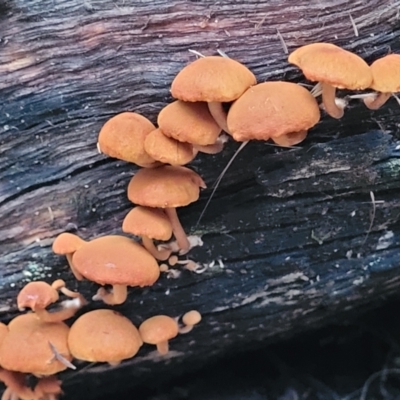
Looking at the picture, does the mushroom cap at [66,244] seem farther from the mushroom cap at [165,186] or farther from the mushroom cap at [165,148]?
the mushroom cap at [165,148]

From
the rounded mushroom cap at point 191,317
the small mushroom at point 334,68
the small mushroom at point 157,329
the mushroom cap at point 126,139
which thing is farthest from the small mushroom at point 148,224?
the small mushroom at point 334,68

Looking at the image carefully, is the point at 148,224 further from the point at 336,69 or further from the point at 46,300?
the point at 336,69

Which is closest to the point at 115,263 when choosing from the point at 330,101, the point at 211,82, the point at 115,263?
the point at 115,263

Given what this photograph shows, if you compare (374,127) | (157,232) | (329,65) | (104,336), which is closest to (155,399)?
(104,336)

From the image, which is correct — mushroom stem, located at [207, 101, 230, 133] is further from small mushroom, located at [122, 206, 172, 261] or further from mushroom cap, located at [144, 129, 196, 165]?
small mushroom, located at [122, 206, 172, 261]

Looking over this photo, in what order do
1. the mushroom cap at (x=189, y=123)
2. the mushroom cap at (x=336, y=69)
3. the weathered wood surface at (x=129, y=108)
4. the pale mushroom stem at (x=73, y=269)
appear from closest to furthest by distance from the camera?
the mushroom cap at (x=336, y=69), the mushroom cap at (x=189, y=123), the pale mushroom stem at (x=73, y=269), the weathered wood surface at (x=129, y=108)

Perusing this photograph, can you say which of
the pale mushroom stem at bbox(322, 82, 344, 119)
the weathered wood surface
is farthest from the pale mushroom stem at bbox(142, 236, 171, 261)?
the pale mushroom stem at bbox(322, 82, 344, 119)

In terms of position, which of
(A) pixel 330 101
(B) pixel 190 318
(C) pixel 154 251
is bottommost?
(B) pixel 190 318
